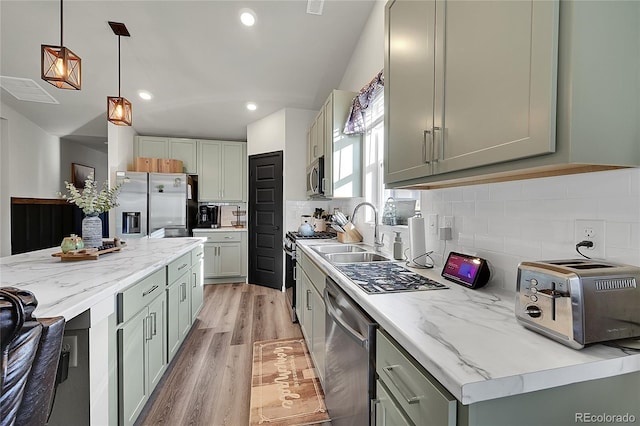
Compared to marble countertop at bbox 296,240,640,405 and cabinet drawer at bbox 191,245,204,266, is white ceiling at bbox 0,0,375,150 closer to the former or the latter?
cabinet drawer at bbox 191,245,204,266

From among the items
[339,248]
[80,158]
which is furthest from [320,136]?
[80,158]

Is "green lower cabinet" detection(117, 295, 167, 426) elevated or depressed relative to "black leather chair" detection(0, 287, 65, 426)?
depressed

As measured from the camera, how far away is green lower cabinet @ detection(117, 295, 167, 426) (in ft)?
4.57

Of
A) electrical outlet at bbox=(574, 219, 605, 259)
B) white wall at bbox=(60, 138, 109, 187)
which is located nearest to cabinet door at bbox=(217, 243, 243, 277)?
white wall at bbox=(60, 138, 109, 187)

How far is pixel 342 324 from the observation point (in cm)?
129

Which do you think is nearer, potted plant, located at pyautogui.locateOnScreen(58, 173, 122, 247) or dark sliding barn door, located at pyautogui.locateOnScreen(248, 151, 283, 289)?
potted plant, located at pyautogui.locateOnScreen(58, 173, 122, 247)

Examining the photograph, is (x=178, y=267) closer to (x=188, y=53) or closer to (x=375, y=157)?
(x=375, y=157)

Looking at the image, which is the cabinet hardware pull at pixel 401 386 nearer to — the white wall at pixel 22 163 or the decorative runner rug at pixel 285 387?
the decorative runner rug at pixel 285 387

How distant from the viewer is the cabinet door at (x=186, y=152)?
5066 millimetres

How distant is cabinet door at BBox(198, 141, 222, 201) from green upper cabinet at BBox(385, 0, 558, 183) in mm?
4293

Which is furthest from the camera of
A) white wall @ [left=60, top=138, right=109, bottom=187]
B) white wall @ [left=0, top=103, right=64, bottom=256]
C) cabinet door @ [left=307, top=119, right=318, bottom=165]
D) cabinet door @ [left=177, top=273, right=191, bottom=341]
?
white wall @ [left=60, top=138, right=109, bottom=187]

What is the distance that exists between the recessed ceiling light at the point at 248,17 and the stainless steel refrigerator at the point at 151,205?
2.70 meters

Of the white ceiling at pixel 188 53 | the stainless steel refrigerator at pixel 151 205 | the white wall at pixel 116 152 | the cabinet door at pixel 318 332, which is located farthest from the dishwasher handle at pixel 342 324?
the white wall at pixel 116 152

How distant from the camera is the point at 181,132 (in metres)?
5.08
